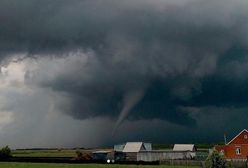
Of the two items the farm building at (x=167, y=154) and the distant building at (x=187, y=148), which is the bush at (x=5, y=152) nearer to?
the farm building at (x=167, y=154)

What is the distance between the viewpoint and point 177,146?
129 meters

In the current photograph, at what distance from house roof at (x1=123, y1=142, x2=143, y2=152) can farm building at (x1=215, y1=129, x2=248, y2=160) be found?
31466 mm

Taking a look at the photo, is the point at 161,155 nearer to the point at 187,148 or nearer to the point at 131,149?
the point at 187,148

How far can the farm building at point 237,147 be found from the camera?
322ft

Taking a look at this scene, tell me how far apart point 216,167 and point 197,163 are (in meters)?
29.1

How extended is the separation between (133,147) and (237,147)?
36.6 metres

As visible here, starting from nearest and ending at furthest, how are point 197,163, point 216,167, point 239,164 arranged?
1. point 216,167
2. point 239,164
3. point 197,163

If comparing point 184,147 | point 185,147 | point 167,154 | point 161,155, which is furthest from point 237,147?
point 184,147

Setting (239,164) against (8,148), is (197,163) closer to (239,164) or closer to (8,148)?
(239,164)

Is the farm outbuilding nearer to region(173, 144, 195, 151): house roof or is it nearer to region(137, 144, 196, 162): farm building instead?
region(137, 144, 196, 162): farm building

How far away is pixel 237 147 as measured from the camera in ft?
326

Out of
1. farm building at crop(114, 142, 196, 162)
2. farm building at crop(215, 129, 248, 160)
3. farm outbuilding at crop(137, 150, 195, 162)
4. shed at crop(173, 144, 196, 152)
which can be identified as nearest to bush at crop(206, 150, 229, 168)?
farm building at crop(215, 129, 248, 160)

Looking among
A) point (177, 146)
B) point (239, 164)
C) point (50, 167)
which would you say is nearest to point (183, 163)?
point (239, 164)

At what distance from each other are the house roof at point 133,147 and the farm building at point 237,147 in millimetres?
31466
